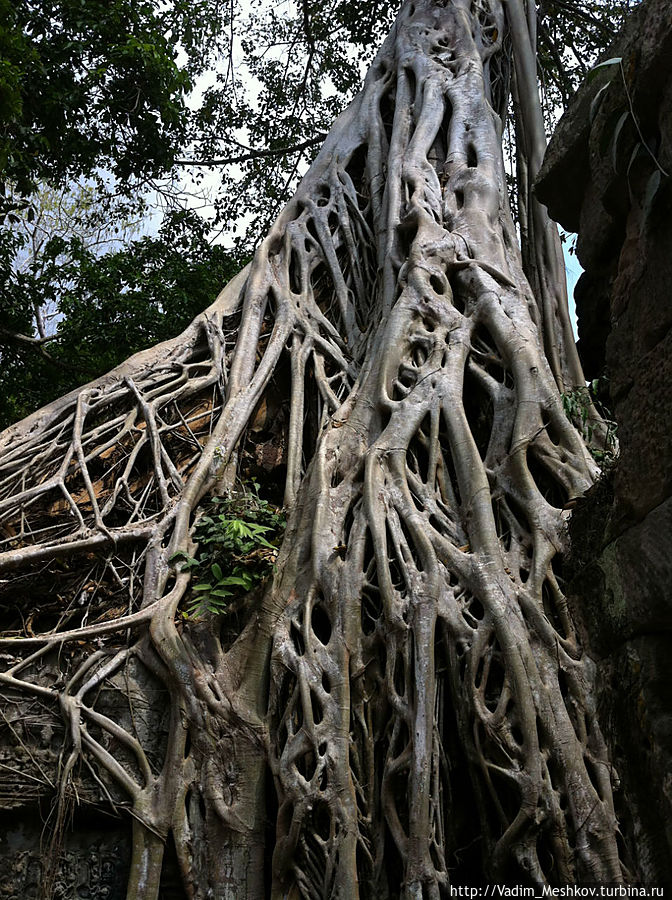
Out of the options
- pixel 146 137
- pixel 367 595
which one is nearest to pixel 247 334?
pixel 367 595

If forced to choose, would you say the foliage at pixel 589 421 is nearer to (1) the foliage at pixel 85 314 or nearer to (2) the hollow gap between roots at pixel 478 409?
(2) the hollow gap between roots at pixel 478 409

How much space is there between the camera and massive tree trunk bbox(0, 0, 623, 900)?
2.95 metres

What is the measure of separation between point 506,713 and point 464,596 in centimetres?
47

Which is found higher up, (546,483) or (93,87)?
(93,87)

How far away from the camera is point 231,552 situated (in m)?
3.69

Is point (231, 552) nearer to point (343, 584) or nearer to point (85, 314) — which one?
point (343, 584)

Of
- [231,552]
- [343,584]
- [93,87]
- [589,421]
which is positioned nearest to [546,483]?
[589,421]

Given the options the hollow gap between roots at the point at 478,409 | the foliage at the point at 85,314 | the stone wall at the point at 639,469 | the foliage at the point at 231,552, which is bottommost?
the stone wall at the point at 639,469

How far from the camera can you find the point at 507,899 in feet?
8.99

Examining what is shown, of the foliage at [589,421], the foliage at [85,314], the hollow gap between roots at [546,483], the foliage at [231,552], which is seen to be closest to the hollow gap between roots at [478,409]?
the hollow gap between roots at [546,483]

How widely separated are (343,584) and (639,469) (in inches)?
86.5

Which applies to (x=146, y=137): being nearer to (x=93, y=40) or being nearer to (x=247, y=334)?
(x=93, y=40)

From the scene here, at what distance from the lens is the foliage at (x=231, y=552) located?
3.60 meters

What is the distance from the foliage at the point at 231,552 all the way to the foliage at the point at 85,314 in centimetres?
343
